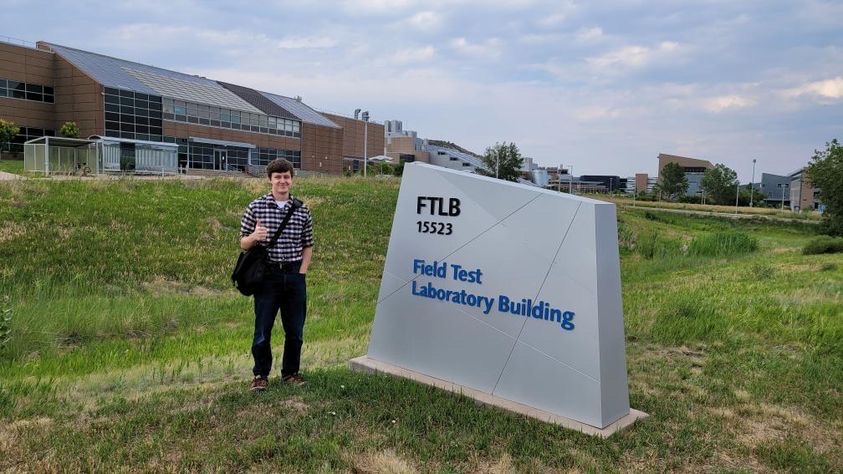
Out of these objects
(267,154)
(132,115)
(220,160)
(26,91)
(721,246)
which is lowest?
(721,246)

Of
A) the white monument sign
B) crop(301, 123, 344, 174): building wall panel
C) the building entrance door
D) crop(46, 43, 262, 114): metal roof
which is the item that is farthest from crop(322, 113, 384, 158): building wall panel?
the white monument sign

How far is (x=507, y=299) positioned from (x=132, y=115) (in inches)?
1956

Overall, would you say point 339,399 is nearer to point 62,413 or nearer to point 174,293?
point 62,413

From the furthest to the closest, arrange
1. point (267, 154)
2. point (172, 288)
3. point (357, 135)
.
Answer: point (357, 135) < point (267, 154) < point (172, 288)

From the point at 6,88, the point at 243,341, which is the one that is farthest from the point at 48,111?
the point at 243,341

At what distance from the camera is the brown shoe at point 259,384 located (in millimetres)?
4899

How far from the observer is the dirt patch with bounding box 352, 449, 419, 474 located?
3.58 m

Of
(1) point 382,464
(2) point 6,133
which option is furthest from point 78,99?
(1) point 382,464

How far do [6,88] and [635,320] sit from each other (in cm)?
5143

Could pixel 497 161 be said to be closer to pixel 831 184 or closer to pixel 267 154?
pixel 267 154

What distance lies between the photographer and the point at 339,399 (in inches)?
186

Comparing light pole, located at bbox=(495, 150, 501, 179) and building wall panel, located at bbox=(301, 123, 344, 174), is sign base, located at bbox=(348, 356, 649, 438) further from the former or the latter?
light pole, located at bbox=(495, 150, 501, 179)

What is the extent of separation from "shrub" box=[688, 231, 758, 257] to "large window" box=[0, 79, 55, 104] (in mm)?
47013

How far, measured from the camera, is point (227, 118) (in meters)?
56.9
